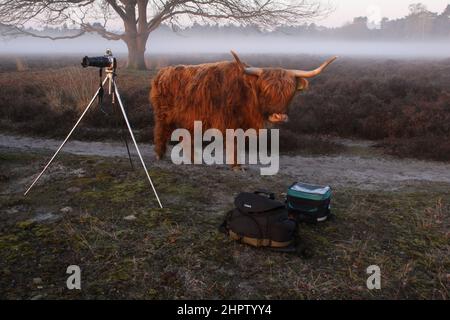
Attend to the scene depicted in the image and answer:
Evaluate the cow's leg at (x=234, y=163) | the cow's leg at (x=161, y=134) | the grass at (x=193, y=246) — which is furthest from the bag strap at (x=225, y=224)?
the cow's leg at (x=161, y=134)

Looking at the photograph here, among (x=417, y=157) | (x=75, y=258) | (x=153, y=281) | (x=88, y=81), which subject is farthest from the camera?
(x=88, y=81)

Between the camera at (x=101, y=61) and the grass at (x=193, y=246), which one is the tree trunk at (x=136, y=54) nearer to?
the grass at (x=193, y=246)

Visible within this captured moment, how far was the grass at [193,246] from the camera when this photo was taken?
11.1ft

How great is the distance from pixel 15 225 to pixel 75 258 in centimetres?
Answer: 109

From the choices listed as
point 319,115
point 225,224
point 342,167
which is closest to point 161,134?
point 225,224

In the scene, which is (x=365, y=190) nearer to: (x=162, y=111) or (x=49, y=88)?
(x=162, y=111)

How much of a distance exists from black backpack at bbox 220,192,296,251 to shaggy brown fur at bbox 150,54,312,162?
2.30 m

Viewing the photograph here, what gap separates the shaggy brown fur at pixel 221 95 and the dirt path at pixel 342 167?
94cm

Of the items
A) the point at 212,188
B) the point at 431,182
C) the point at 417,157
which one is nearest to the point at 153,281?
the point at 212,188

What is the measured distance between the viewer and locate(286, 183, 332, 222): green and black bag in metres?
4.58

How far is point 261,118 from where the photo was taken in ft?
20.3

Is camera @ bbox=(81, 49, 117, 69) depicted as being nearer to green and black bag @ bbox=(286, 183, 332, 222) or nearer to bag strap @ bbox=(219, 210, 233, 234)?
bag strap @ bbox=(219, 210, 233, 234)

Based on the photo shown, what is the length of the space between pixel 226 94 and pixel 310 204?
7.92 ft

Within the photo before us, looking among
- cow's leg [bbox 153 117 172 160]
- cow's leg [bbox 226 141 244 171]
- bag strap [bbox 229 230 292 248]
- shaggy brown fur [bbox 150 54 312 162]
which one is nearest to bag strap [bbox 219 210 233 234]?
bag strap [bbox 229 230 292 248]
